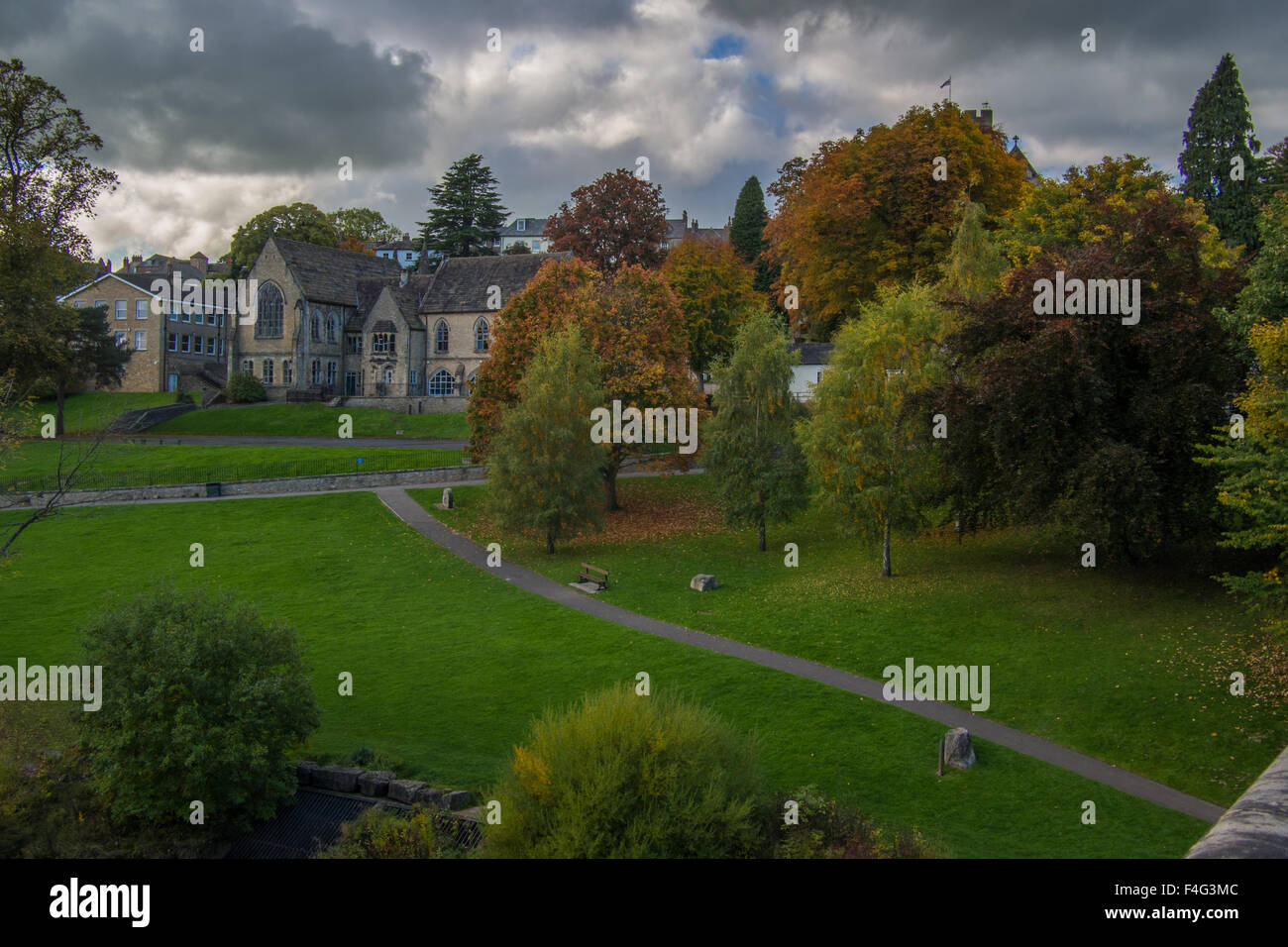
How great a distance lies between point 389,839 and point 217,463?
4200cm

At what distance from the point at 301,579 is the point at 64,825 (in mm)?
18275

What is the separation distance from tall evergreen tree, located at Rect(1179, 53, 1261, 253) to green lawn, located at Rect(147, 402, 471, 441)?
154ft

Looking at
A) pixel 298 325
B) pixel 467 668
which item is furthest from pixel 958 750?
pixel 298 325

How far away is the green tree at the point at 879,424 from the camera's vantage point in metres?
29.0

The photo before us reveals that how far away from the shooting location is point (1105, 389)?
23.9 metres

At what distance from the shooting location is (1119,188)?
38.4 m

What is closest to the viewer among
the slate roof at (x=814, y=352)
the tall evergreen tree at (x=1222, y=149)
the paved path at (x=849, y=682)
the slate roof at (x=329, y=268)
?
the paved path at (x=849, y=682)

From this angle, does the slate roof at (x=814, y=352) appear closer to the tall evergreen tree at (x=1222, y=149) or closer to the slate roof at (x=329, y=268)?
the tall evergreen tree at (x=1222, y=149)

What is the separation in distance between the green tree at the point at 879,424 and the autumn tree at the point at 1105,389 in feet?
5.73

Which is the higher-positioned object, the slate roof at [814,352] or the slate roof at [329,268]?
the slate roof at [329,268]

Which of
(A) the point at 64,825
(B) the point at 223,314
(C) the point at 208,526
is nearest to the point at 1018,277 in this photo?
(A) the point at 64,825

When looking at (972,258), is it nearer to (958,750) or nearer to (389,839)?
(958,750)

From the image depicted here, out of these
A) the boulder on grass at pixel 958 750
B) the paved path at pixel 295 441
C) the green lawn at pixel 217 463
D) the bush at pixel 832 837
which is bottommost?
the boulder on grass at pixel 958 750

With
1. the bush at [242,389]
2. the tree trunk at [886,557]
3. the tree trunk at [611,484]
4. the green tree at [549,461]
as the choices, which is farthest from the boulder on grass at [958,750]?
the bush at [242,389]
